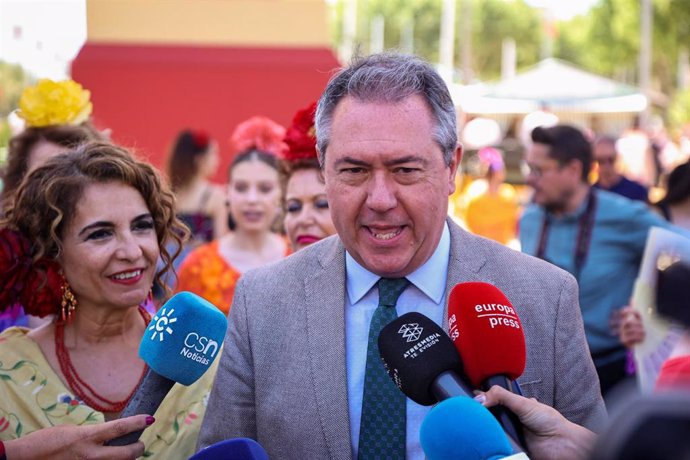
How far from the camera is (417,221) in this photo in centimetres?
249

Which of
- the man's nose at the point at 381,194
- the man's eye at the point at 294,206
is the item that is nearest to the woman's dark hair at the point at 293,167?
the man's eye at the point at 294,206

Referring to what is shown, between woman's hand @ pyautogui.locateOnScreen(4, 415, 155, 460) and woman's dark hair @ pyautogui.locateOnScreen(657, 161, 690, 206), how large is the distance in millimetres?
4747

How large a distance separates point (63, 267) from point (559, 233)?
3.69m

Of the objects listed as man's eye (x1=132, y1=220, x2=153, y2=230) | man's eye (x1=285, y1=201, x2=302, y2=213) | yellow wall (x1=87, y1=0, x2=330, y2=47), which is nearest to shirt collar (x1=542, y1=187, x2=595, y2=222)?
man's eye (x1=285, y1=201, x2=302, y2=213)

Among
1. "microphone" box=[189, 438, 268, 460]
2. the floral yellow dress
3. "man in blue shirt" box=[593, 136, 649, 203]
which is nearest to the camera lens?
"microphone" box=[189, 438, 268, 460]

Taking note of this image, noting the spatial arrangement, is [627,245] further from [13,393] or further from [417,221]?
[13,393]

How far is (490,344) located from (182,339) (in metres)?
0.88

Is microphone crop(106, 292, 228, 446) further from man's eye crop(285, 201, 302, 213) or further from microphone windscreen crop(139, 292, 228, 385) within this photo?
man's eye crop(285, 201, 302, 213)

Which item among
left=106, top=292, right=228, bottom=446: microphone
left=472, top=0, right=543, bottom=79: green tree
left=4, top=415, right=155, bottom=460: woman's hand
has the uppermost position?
left=106, top=292, right=228, bottom=446: microphone

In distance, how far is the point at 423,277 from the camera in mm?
2639

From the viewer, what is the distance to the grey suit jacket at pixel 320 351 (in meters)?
2.49

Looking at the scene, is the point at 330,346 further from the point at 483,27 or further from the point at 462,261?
the point at 483,27

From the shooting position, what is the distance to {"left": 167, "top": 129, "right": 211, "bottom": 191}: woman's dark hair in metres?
7.60

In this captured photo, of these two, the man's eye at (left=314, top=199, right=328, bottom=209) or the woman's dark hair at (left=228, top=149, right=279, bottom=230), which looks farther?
the woman's dark hair at (left=228, top=149, right=279, bottom=230)
